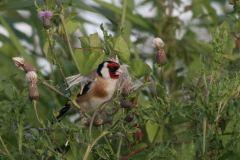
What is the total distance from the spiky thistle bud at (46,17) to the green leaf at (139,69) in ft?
1.19

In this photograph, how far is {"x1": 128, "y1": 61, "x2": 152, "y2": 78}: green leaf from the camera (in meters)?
1.46

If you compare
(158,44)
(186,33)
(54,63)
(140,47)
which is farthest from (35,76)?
(186,33)

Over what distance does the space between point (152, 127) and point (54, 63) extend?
0.54 meters

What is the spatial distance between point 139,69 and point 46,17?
0.42m

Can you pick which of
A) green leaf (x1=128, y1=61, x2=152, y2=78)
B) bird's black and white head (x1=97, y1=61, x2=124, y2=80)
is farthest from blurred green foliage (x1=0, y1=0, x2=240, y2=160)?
bird's black and white head (x1=97, y1=61, x2=124, y2=80)

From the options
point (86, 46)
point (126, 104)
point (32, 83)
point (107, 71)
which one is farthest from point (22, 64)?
point (107, 71)

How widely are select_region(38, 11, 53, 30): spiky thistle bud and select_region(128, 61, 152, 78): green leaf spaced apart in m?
0.36

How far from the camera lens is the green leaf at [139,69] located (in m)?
1.46

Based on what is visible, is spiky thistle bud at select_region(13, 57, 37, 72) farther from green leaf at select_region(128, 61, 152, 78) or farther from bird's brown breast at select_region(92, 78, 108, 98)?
bird's brown breast at select_region(92, 78, 108, 98)

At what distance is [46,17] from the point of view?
149 centimetres

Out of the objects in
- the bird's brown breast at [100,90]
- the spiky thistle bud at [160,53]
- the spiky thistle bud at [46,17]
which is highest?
the spiky thistle bud at [46,17]

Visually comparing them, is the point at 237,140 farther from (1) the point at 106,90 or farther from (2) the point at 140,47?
(2) the point at 140,47

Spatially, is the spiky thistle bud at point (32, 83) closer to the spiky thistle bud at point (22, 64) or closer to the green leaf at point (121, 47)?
the spiky thistle bud at point (22, 64)

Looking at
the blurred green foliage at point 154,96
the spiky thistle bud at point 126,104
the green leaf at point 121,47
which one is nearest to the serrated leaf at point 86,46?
the blurred green foliage at point 154,96
